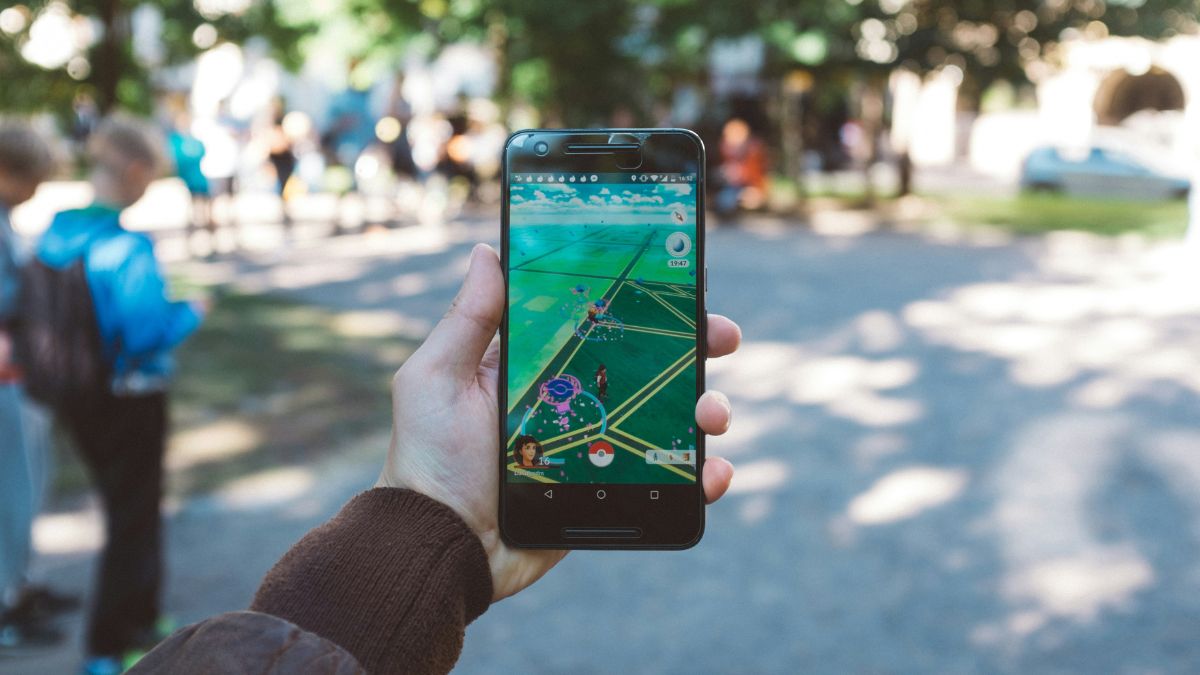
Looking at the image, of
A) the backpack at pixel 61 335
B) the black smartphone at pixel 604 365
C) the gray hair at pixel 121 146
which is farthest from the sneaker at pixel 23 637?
the black smartphone at pixel 604 365

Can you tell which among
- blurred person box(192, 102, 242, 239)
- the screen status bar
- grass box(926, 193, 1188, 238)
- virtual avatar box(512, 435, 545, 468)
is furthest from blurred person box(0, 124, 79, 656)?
grass box(926, 193, 1188, 238)

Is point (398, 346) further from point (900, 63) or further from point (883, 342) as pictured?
point (900, 63)

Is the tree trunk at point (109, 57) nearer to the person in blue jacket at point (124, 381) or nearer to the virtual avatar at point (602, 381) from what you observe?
the person in blue jacket at point (124, 381)

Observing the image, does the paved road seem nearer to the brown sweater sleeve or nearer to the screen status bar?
the screen status bar

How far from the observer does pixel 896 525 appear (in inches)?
231

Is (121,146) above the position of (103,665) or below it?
above

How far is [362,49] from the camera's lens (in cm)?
2461

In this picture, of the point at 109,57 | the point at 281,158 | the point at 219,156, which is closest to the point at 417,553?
the point at 109,57

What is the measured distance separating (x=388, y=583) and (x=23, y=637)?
12.3 ft

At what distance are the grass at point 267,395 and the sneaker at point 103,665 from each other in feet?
6.56

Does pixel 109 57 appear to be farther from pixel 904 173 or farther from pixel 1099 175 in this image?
pixel 1099 175

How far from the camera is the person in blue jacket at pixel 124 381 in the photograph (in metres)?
4.08

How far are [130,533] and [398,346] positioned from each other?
5.38 metres

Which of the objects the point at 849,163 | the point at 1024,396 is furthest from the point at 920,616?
the point at 849,163
